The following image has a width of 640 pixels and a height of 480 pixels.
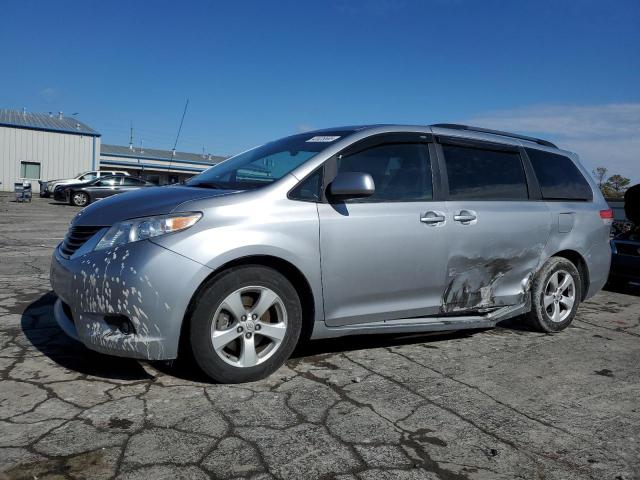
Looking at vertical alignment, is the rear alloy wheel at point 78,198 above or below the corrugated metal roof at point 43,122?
below

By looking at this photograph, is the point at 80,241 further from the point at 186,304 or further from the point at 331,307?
the point at 331,307

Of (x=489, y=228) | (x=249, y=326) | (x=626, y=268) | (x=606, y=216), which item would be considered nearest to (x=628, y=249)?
(x=626, y=268)

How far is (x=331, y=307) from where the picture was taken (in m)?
3.62

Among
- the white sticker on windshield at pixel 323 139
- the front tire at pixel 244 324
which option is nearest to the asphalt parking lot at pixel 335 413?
the front tire at pixel 244 324

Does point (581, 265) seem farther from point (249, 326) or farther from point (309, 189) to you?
point (249, 326)

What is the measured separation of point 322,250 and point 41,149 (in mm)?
42709

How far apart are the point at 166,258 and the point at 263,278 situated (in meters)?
0.59

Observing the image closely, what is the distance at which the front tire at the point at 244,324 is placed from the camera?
3.15 m

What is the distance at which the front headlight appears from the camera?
123 inches

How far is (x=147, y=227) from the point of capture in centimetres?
315

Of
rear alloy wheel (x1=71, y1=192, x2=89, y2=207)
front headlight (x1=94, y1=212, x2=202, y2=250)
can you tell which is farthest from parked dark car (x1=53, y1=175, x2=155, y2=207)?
front headlight (x1=94, y1=212, x2=202, y2=250)

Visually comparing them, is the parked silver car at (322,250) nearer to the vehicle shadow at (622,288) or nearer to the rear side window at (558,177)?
the rear side window at (558,177)

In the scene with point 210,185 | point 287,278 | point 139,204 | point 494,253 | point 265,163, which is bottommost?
point 287,278

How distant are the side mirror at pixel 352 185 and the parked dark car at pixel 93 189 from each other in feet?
74.5
